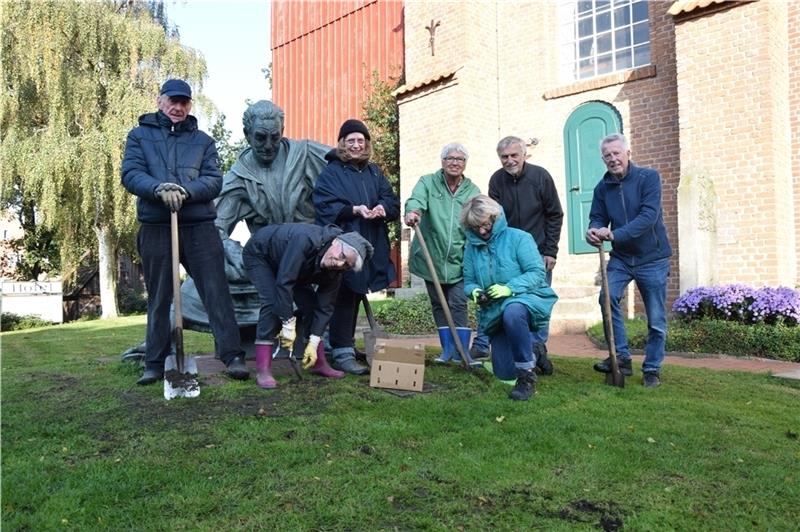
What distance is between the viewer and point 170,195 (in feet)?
12.7

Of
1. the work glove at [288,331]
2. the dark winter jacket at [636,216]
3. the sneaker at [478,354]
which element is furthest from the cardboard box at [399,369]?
the dark winter jacket at [636,216]

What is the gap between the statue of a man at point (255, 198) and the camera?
4.69 m

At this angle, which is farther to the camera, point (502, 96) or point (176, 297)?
point (502, 96)

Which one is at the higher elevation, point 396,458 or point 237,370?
point 237,370

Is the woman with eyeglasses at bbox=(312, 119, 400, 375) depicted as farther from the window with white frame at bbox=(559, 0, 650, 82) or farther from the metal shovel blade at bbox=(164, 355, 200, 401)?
the window with white frame at bbox=(559, 0, 650, 82)

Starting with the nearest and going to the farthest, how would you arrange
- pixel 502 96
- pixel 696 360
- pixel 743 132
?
pixel 696 360 < pixel 743 132 < pixel 502 96

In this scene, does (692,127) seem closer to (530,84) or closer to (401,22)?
(530,84)

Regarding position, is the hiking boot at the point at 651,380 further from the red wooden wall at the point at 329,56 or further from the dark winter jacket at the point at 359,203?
the red wooden wall at the point at 329,56

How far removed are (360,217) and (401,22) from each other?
11251 millimetres

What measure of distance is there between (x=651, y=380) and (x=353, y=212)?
97.2 inches

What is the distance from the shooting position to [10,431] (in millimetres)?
3217

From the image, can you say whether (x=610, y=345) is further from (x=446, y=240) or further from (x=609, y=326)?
(x=446, y=240)

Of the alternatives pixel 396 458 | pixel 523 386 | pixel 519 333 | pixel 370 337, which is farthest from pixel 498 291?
pixel 370 337

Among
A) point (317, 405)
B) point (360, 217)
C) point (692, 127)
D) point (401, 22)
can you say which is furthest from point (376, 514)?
point (401, 22)
